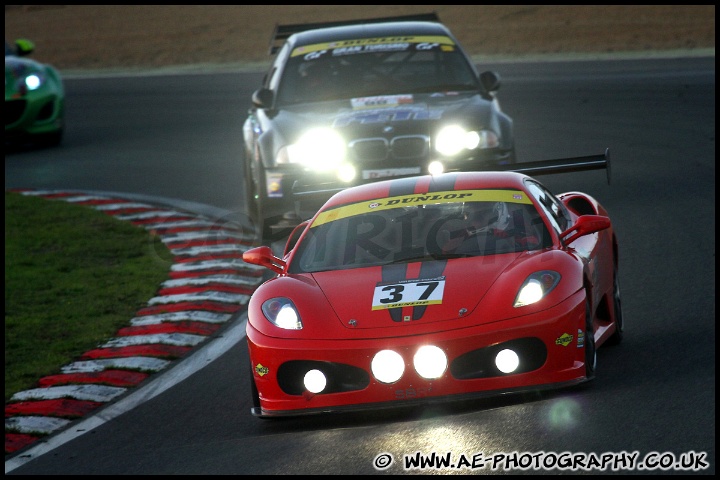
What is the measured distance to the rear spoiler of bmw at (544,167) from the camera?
8633 millimetres

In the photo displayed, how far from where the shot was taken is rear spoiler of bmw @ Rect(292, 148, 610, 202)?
28.3 ft

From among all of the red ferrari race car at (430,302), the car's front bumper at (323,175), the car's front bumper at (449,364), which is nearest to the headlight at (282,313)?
the red ferrari race car at (430,302)

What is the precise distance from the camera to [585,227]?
7496 millimetres

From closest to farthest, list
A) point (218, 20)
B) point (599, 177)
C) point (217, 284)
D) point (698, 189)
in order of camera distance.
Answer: point (217, 284), point (698, 189), point (599, 177), point (218, 20)

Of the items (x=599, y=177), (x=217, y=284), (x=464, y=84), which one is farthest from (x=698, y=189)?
(x=217, y=284)

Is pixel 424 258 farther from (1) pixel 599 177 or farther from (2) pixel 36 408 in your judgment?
(1) pixel 599 177

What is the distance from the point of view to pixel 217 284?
10953 mm

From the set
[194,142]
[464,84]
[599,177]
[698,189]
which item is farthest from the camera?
[194,142]

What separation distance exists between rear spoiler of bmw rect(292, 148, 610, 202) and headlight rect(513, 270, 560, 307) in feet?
5.35

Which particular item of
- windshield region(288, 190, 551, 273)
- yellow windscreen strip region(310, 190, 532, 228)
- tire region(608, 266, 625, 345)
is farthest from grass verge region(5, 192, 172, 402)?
tire region(608, 266, 625, 345)

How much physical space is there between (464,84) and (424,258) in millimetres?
5012

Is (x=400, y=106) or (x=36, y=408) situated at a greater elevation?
(x=400, y=106)

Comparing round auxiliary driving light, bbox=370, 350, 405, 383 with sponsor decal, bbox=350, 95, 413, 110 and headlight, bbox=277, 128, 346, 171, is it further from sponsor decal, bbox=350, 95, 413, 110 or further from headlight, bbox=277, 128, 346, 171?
sponsor decal, bbox=350, 95, 413, 110

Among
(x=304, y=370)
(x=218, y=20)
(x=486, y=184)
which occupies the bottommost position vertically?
(x=218, y=20)
